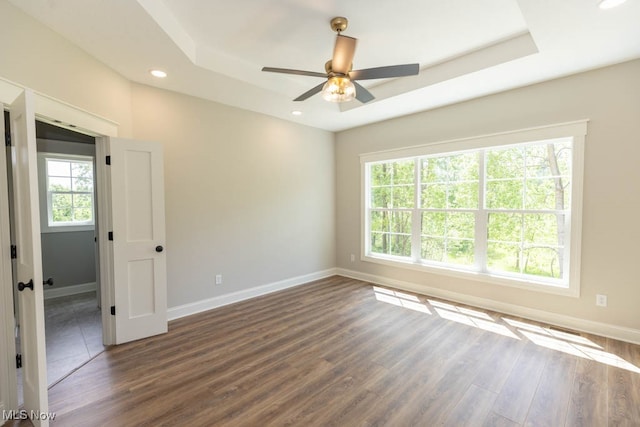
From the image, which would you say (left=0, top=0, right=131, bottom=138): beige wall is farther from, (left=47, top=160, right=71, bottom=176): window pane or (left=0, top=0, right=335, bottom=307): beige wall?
(left=47, top=160, right=71, bottom=176): window pane

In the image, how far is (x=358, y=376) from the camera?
228 cm

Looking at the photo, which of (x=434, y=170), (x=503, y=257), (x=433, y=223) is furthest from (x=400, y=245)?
(x=503, y=257)

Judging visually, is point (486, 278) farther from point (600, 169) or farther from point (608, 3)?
point (608, 3)

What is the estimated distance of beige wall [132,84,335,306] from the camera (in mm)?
3410

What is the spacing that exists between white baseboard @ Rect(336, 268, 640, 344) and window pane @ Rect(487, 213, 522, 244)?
0.83 metres

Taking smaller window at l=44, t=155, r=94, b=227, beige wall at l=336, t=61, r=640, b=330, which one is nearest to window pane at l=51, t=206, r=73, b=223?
smaller window at l=44, t=155, r=94, b=227

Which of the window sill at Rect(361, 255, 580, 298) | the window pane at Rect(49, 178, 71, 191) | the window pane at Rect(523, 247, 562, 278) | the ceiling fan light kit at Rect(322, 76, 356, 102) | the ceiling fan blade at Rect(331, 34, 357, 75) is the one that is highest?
the ceiling fan blade at Rect(331, 34, 357, 75)

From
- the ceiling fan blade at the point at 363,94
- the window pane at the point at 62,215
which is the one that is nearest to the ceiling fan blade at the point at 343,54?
the ceiling fan blade at the point at 363,94

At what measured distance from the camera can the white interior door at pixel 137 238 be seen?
280 centimetres

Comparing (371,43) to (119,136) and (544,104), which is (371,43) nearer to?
(544,104)

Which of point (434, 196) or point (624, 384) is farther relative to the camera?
point (434, 196)

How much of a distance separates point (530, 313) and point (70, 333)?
17.3 ft

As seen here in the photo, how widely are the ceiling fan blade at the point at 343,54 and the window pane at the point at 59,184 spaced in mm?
4822

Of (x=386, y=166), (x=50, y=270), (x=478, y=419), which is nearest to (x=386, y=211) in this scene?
(x=386, y=166)
